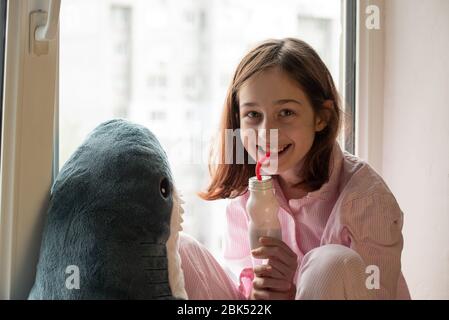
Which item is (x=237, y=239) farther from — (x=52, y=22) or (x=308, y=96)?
(x=52, y=22)

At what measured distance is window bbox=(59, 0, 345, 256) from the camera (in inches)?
38.7

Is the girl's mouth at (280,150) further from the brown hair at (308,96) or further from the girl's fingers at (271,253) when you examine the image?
the girl's fingers at (271,253)

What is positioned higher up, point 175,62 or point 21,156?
point 175,62

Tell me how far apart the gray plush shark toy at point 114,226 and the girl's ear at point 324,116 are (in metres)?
0.30

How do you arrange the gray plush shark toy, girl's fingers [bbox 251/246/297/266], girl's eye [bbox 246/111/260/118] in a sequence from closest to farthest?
the gray plush shark toy, girl's fingers [bbox 251/246/297/266], girl's eye [bbox 246/111/260/118]

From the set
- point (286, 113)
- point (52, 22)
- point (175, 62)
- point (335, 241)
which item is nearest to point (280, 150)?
point (286, 113)

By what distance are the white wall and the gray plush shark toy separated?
52cm

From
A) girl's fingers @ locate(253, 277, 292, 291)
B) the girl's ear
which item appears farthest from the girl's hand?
the girl's ear

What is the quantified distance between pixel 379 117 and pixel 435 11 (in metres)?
0.24

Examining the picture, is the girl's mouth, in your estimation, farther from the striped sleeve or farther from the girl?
the striped sleeve

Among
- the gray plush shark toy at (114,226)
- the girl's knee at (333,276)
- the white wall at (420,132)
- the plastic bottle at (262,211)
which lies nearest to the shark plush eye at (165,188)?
the gray plush shark toy at (114,226)

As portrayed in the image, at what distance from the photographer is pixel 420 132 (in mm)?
A: 1101

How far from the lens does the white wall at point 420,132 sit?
1.05 meters

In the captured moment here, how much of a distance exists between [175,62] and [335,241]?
0.44m
